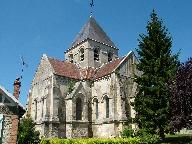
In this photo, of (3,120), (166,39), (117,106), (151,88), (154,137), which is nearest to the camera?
(3,120)

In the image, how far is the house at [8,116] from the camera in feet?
54.5

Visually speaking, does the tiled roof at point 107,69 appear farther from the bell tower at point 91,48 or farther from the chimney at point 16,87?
the chimney at point 16,87

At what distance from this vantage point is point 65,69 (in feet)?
119

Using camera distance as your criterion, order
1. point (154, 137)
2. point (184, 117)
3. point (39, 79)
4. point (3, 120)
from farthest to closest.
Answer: point (39, 79) < point (154, 137) < point (184, 117) < point (3, 120)

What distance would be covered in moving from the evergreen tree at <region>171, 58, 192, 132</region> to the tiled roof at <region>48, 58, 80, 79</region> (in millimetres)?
17282

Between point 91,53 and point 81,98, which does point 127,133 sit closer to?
point 81,98

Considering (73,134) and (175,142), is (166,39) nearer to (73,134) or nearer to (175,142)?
(175,142)

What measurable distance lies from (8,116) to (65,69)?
19.5 m

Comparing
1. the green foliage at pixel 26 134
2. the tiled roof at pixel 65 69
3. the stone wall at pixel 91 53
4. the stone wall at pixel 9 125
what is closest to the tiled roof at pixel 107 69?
the tiled roof at pixel 65 69

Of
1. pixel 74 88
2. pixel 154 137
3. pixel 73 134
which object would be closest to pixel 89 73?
pixel 74 88

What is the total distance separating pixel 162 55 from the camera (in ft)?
86.0

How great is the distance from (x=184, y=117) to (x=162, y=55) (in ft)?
26.8

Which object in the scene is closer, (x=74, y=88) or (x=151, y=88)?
(x=151, y=88)

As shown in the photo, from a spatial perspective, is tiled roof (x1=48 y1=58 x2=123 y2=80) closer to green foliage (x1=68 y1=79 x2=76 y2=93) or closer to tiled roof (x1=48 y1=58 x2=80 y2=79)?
tiled roof (x1=48 y1=58 x2=80 y2=79)
